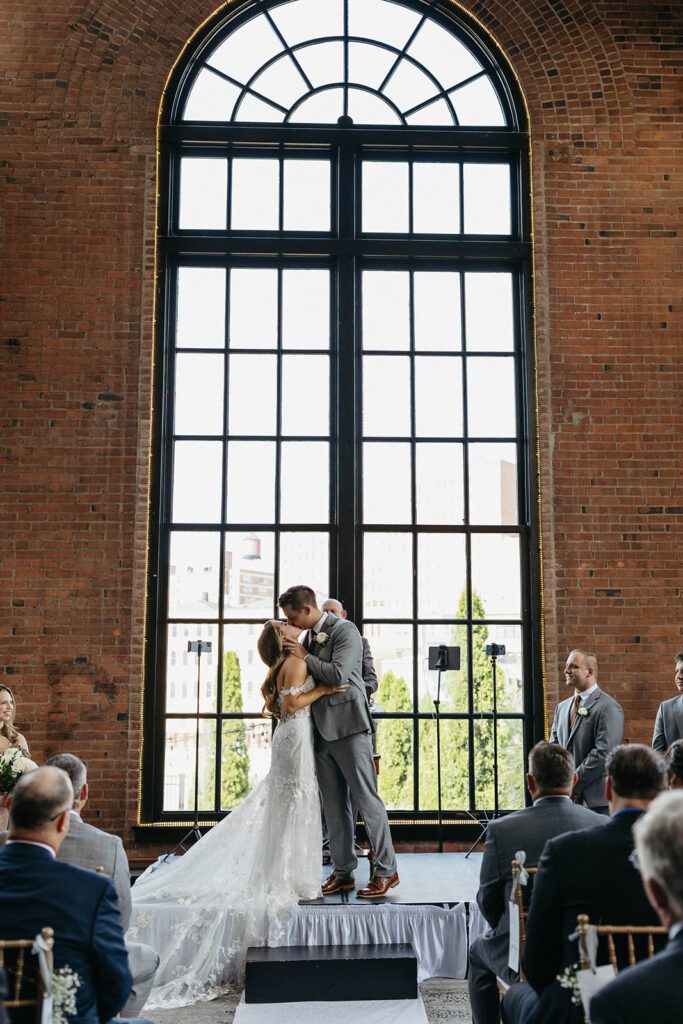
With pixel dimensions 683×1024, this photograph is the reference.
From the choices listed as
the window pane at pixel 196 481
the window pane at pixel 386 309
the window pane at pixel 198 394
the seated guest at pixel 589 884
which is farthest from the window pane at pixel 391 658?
the seated guest at pixel 589 884

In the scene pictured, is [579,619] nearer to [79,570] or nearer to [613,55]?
[79,570]

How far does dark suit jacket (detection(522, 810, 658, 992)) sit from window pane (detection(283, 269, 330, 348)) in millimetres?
5809

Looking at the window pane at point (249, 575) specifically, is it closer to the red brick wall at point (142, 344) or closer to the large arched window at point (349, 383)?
the large arched window at point (349, 383)

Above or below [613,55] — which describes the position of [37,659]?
below

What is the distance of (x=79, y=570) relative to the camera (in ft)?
23.4

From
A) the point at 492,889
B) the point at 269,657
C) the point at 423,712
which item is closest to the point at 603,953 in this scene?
the point at 492,889

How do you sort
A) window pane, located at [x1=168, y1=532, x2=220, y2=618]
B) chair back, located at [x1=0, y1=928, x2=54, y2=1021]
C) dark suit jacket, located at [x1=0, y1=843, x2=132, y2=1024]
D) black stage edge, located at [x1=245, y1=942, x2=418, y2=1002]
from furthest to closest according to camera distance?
window pane, located at [x1=168, y1=532, x2=220, y2=618] → black stage edge, located at [x1=245, y1=942, x2=418, y2=1002] → dark suit jacket, located at [x1=0, y1=843, x2=132, y2=1024] → chair back, located at [x1=0, y1=928, x2=54, y2=1021]

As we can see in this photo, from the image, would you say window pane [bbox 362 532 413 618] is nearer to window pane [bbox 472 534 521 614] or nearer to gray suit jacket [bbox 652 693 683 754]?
window pane [bbox 472 534 521 614]

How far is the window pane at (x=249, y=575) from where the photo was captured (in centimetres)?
741

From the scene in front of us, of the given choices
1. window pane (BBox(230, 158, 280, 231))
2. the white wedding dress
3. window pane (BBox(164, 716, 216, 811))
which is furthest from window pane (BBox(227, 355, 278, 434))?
the white wedding dress

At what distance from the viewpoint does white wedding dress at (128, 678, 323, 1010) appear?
15.9 ft

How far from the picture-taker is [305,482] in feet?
25.1

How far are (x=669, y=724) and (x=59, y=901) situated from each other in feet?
14.5

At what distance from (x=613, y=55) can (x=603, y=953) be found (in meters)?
7.52
